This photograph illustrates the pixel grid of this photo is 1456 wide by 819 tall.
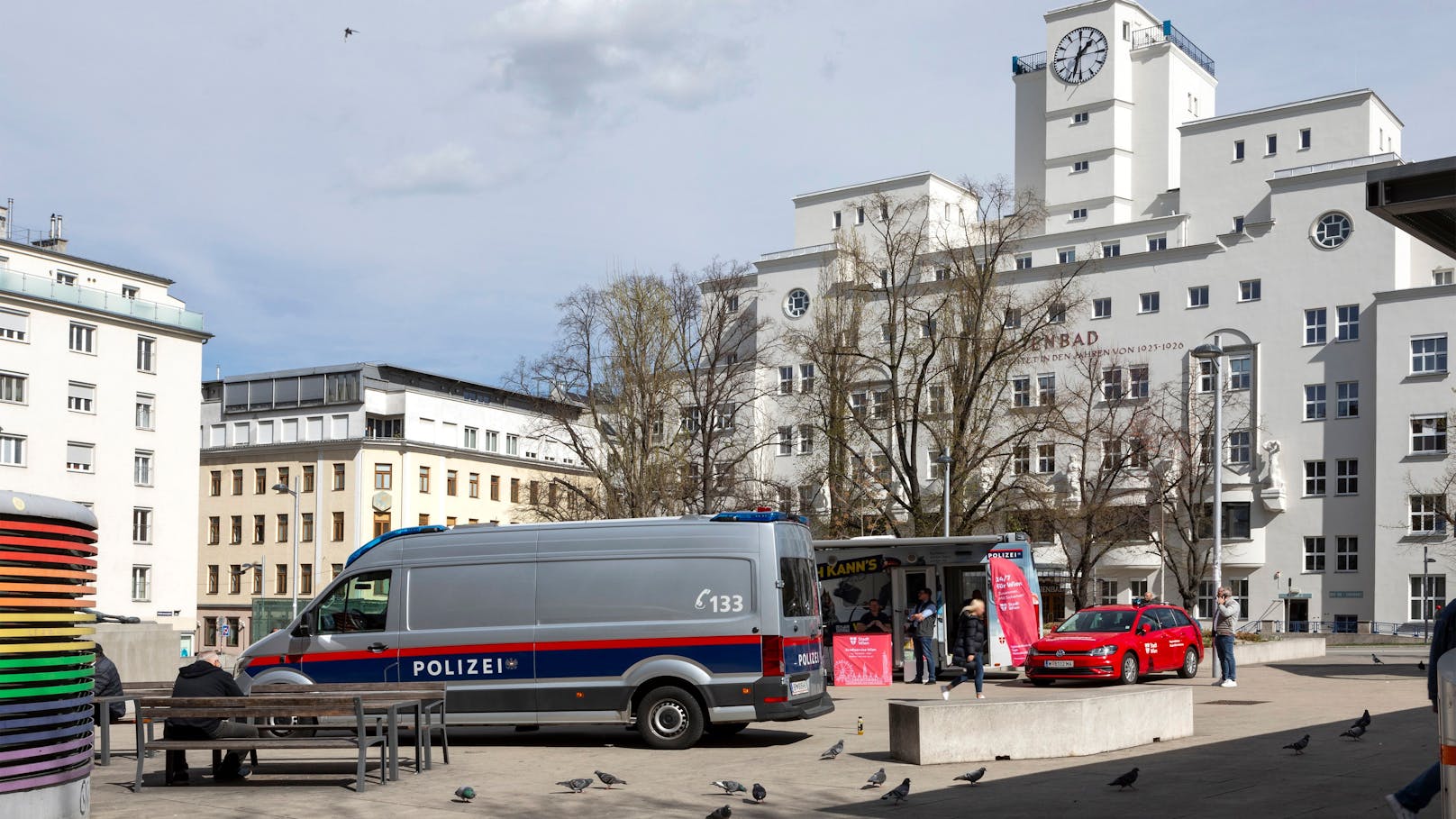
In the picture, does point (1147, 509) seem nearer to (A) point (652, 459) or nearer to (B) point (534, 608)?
(A) point (652, 459)

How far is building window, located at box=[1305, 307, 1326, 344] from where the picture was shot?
6775cm

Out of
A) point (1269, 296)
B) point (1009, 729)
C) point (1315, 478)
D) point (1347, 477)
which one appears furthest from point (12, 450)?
point (1347, 477)

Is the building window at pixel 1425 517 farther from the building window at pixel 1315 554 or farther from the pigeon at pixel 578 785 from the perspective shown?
the pigeon at pixel 578 785

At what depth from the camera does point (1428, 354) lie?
63812 mm

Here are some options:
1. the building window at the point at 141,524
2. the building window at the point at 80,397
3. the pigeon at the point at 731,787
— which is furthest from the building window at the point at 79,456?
the pigeon at the point at 731,787

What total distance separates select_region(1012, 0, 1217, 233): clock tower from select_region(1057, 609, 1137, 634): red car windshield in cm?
5468

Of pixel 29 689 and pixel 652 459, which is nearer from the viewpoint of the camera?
pixel 29 689

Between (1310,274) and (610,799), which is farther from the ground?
(1310,274)

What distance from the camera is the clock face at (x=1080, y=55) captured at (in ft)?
268

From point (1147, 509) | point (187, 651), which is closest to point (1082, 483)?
point (1147, 509)

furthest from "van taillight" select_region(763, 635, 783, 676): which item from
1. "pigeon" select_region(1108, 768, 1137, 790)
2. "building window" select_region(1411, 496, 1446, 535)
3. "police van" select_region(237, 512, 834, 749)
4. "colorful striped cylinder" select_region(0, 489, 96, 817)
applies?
"building window" select_region(1411, 496, 1446, 535)

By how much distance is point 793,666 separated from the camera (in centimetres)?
1652

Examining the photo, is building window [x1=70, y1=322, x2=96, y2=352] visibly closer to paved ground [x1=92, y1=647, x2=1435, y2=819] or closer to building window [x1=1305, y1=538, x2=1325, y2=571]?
paved ground [x1=92, y1=647, x2=1435, y2=819]

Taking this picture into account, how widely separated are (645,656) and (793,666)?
165 centimetres
